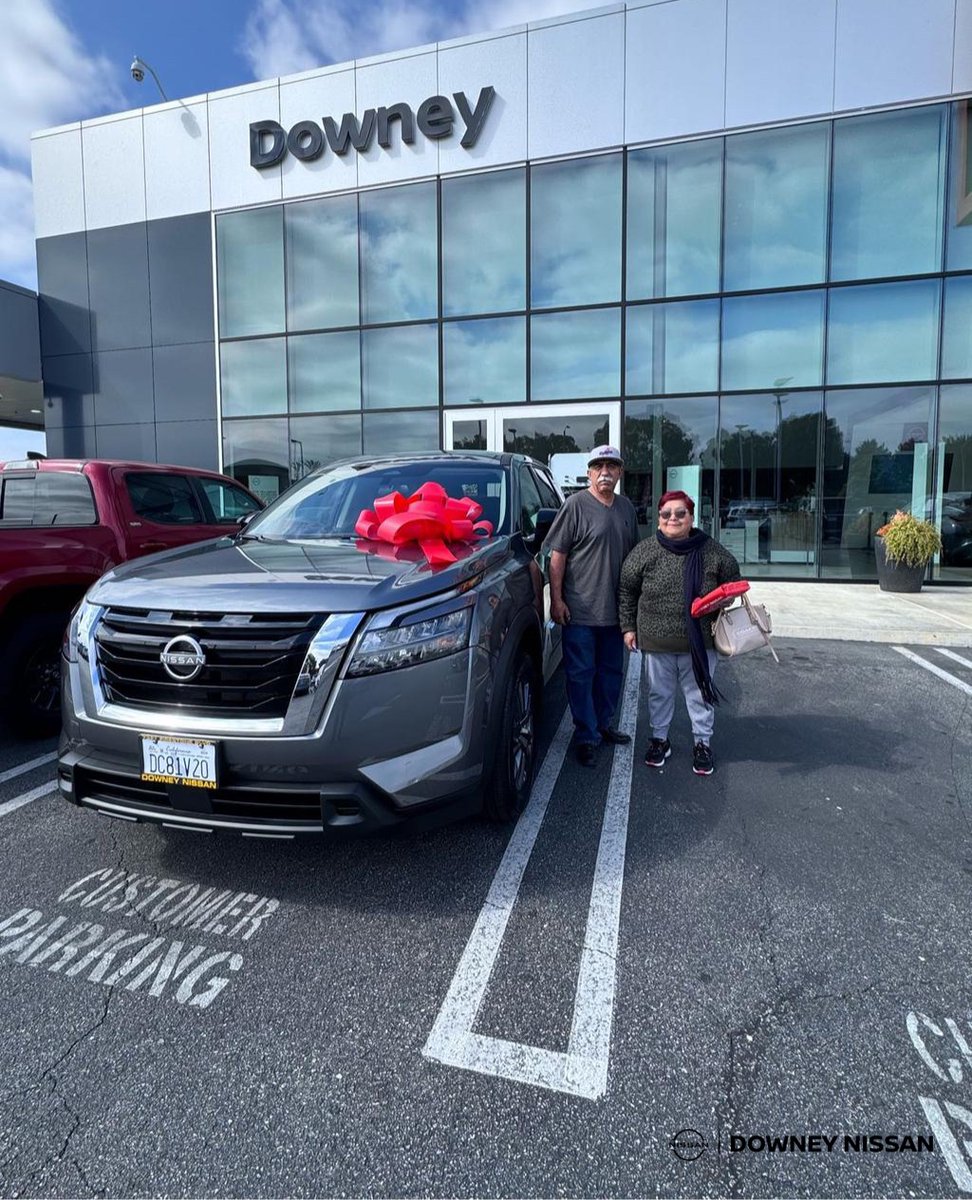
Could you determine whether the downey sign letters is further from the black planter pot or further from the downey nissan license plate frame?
the downey nissan license plate frame

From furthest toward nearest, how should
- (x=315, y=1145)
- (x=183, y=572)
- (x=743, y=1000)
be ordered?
(x=183, y=572) → (x=743, y=1000) → (x=315, y=1145)

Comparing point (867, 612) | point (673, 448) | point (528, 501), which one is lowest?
point (867, 612)

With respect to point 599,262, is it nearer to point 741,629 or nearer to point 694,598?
point 694,598

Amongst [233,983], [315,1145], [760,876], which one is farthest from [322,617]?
[760,876]

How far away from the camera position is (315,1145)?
1.71m

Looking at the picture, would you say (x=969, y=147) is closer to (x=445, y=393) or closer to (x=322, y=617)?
(x=445, y=393)

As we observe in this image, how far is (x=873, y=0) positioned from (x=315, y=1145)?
1542cm

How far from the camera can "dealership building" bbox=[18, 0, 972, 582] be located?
11.0 m

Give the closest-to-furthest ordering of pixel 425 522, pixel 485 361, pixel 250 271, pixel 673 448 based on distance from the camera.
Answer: pixel 425 522 < pixel 673 448 < pixel 485 361 < pixel 250 271

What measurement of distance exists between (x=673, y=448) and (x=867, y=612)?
456 cm

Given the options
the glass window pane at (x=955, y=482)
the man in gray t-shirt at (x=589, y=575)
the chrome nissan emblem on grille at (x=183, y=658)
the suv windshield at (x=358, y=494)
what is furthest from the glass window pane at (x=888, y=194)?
the chrome nissan emblem on grille at (x=183, y=658)

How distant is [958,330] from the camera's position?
10875 millimetres

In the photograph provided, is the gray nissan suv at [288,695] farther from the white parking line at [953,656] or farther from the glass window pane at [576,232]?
the glass window pane at [576,232]

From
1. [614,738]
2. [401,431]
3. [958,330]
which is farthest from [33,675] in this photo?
[958,330]
